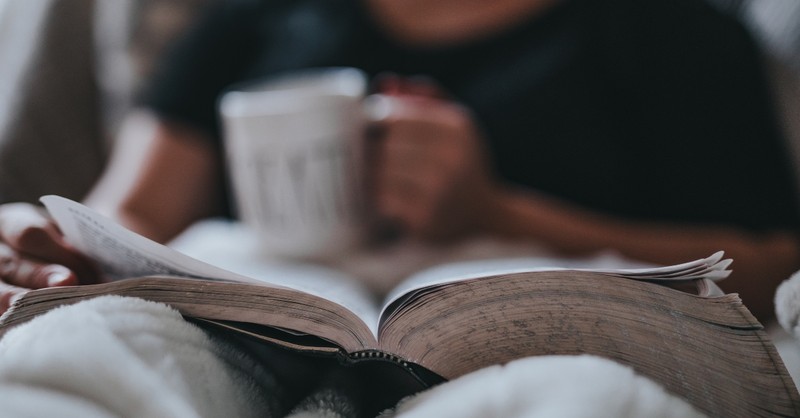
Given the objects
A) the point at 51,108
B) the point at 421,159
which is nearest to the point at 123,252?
the point at 421,159

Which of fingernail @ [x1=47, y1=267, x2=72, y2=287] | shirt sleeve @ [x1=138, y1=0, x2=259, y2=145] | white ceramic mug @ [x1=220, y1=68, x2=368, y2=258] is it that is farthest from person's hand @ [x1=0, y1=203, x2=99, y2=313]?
shirt sleeve @ [x1=138, y1=0, x2=259, y2=145]

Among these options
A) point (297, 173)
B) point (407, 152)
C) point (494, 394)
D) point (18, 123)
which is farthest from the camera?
point (18, 123)

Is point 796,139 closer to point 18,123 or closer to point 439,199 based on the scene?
point 439,199

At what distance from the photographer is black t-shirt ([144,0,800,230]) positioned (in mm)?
816

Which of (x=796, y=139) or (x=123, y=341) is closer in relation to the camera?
(x=123, y=341)

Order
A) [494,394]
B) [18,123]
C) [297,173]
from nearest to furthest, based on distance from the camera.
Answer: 1. [494,394]
2. [297,173]
3. [18,123]

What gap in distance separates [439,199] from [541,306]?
0.45 m

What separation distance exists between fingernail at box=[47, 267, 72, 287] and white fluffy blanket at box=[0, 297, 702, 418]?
68 millimetres

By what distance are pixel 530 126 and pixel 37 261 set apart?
0.68 metres

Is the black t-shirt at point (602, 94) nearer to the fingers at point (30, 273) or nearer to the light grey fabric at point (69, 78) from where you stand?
the light grey fabric at point (69, 78)

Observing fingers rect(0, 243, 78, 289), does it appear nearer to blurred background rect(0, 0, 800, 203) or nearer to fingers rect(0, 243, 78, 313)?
fingers rect(0, 243, 78, 313)

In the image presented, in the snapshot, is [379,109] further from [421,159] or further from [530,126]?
[530,126]

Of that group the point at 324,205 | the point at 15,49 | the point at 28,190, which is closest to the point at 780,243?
the point at 324,205

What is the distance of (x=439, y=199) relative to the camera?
2.54 ft
